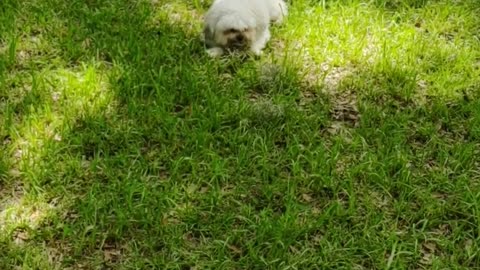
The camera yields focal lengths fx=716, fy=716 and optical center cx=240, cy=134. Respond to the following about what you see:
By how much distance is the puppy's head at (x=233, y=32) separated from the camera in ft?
12.5

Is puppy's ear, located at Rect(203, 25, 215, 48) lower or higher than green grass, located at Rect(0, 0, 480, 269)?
higher

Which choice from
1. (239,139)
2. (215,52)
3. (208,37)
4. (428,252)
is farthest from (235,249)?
(208,37)

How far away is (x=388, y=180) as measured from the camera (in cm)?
312

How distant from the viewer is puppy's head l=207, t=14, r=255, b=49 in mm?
3820

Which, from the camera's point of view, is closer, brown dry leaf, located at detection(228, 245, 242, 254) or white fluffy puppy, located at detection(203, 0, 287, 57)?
brown dry leaf, located at detection(228, 245, 242, 254)

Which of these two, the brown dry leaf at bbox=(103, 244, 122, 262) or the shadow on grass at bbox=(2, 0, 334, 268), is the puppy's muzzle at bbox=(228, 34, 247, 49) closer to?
the shadow on grass at bbox=(2, 0, 334, 268)

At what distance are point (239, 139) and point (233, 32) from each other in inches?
30.7

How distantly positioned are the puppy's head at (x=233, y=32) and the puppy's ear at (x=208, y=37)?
0.08 ft

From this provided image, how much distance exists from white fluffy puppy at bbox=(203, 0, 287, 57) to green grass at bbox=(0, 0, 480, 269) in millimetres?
94

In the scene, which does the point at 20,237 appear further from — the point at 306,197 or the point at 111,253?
the point at 306,197

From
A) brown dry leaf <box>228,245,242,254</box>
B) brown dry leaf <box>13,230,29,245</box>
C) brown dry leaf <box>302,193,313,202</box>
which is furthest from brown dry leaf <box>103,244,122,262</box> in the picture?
brown dry leaf <box>302,193,313,202</box>

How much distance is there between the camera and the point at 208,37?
3.94 meters

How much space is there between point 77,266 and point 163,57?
4.80 ft

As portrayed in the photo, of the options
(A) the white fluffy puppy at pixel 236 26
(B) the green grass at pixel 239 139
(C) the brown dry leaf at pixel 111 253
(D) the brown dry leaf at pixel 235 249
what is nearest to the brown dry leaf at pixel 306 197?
(B) the green grass at pixel 239 139
